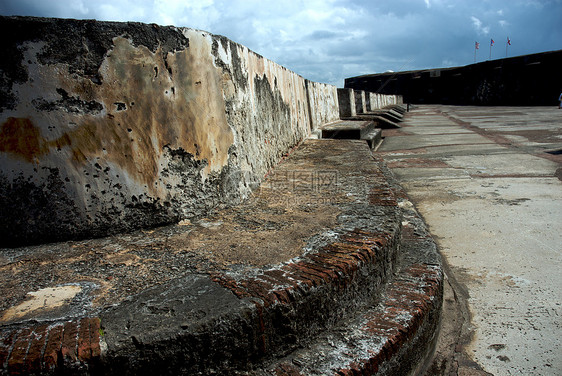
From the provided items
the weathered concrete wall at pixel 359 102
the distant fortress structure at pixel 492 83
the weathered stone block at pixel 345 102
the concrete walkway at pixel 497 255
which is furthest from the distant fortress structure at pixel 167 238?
the distant fortress structure at pixel 492 83

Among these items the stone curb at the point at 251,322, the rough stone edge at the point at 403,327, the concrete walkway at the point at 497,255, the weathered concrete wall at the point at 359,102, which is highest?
the weathered concrete wall at the point at 359,102

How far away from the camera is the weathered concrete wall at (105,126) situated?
1.10 m

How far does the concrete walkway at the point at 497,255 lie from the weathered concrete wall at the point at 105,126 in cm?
99

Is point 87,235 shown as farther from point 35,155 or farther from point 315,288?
point 315,288

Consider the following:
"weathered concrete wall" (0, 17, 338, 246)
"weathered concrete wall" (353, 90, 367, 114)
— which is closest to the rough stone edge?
"weathered concrete wall" (0, 17, 338, 246)

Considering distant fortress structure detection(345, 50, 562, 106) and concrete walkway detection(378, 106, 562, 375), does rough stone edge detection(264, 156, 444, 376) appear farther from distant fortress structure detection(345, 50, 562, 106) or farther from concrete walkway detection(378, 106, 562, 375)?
distant fortress structure detection(345, 50, 562, 106)

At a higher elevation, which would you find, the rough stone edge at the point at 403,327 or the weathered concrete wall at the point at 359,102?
the weathered concrete wall at the point at 359,102

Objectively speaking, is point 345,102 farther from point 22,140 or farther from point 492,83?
point 492,83

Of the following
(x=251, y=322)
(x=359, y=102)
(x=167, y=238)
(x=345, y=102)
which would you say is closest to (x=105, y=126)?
(x=167, y=238)

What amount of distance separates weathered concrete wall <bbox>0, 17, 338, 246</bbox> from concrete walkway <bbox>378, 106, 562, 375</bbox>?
0.99 meters

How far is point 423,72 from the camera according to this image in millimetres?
29594

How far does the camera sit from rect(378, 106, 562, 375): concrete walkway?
1.27 m

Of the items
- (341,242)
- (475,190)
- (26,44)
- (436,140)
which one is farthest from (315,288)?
(436,140)

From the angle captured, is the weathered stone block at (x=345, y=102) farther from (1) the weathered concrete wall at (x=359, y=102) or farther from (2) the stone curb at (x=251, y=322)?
(2) the stone curb at (x=251, y=322)
